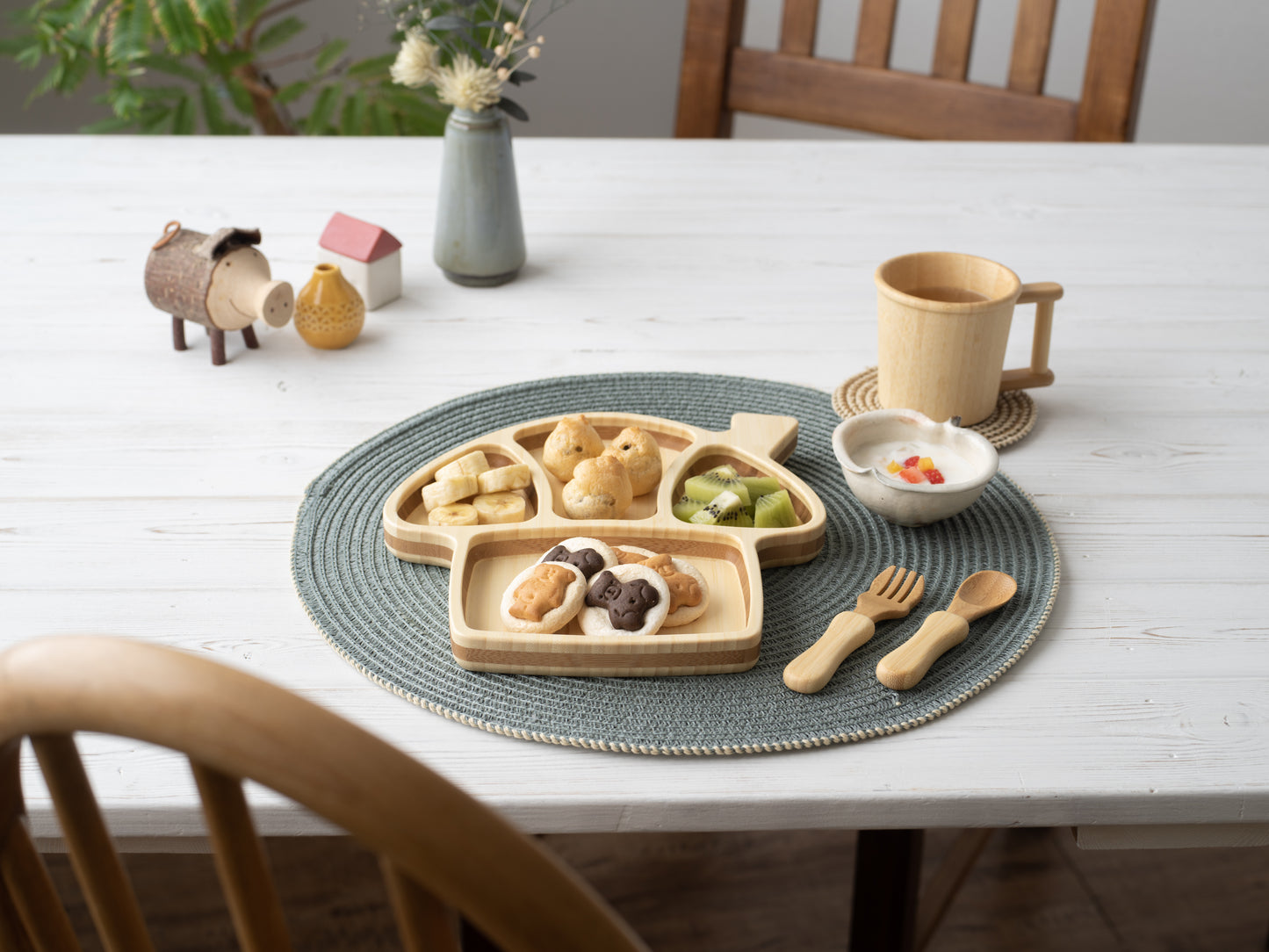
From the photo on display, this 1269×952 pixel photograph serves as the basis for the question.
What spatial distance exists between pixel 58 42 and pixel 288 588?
1.94 meters

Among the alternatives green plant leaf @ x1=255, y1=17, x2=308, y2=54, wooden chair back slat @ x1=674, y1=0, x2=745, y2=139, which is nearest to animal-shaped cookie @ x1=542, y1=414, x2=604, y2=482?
wooden chair back slat @ x1=674, y1=0, x2=745, y2=139

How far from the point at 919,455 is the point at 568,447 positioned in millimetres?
277

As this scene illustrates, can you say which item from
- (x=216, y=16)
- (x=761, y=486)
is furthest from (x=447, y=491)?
(x=216, y=16)

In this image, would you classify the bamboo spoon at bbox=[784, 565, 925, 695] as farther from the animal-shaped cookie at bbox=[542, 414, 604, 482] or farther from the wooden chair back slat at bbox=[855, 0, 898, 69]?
the wooden chair back slat at bbox=[855, 0, 898, 69]

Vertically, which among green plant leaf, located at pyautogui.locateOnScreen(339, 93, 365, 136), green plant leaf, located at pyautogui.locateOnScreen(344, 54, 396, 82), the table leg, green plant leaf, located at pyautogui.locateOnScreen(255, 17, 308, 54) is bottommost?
the table leg

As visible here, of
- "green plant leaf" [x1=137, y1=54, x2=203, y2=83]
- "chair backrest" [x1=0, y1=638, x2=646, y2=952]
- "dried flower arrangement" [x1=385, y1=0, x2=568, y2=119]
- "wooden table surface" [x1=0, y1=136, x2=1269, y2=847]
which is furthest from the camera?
"green plant leaf" [x1=137, y1=54, x2=203, y2=83]

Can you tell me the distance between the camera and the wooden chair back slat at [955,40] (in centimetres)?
173

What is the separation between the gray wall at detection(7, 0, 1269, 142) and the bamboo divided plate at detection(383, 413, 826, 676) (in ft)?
8.50

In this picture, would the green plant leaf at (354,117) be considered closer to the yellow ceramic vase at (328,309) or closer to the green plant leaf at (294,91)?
the green plant leaf at (294,91)

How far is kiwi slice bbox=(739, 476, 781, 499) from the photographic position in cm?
86

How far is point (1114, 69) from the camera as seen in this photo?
169 centimetres

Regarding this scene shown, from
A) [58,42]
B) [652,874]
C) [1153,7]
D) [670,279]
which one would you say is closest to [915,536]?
[670,279]

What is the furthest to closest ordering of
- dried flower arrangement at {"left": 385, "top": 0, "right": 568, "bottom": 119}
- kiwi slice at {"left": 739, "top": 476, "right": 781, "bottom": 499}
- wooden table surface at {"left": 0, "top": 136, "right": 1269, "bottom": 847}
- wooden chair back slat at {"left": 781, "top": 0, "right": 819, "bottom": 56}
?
wooden chair back slat at {"left": 781, "top": 0, "right": 819, "bottom": 56} < dried flower arrangement at {"left": 385, "top": 0, "right": 568, "bottom": 119} < kiwi slice at {"left": 739, "top": 476, "right": 781, "bottom": 499} < wooden table surface at {"left": 0, "top": 136, "right": 1269, "bottom": 847}

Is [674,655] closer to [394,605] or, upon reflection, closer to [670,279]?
[394,605]
